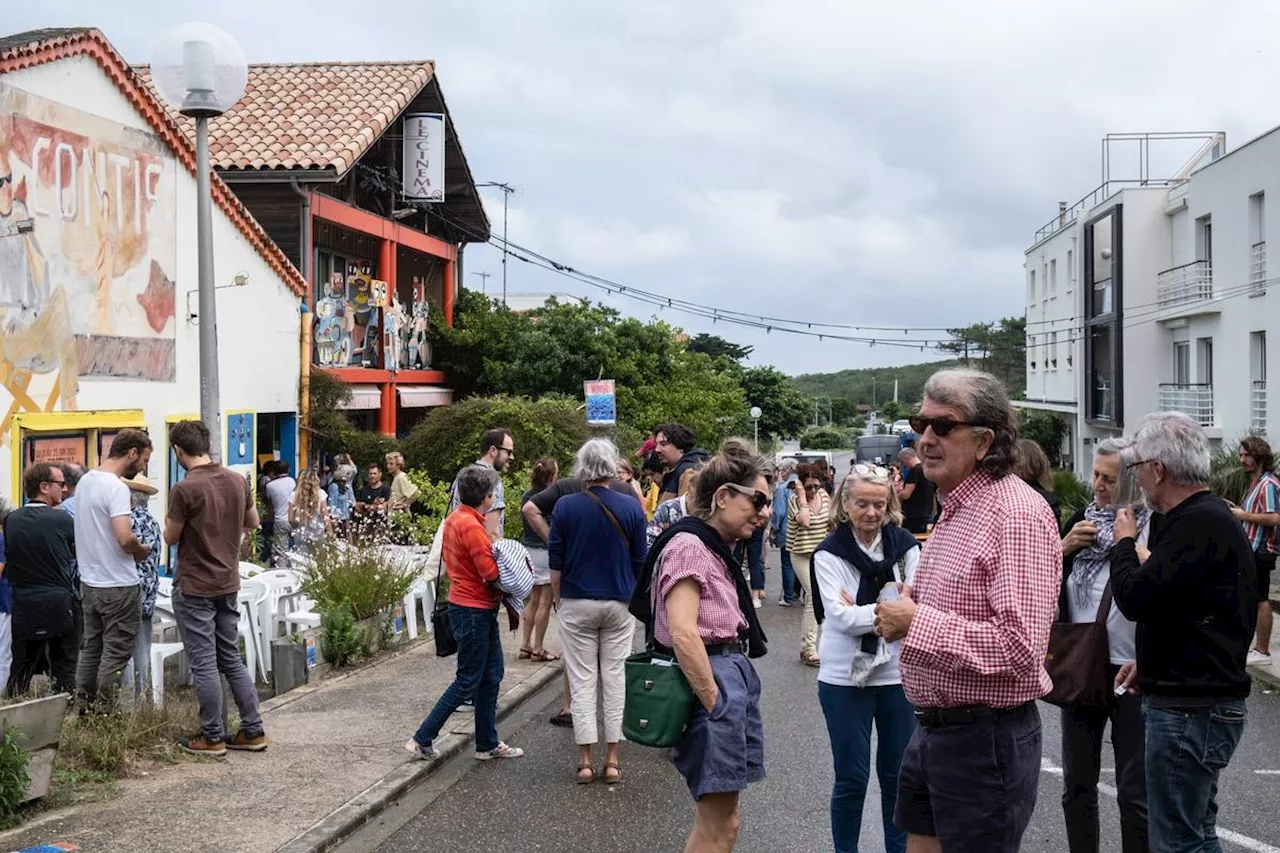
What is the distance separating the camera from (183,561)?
7.86 m

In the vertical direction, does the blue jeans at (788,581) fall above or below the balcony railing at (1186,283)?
below

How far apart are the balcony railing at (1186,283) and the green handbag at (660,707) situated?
102 feet

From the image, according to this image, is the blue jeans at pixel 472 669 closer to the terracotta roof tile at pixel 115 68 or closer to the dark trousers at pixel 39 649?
the dark trousers at pixel 39 649

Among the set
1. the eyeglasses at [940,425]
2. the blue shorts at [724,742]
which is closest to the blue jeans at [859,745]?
the blue shorts at [724,742]

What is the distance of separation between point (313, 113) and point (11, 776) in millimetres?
20034

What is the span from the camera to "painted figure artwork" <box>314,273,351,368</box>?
24.1m

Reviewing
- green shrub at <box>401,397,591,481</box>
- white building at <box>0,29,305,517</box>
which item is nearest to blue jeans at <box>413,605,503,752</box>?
white building at <box>0,29,305,517</box>

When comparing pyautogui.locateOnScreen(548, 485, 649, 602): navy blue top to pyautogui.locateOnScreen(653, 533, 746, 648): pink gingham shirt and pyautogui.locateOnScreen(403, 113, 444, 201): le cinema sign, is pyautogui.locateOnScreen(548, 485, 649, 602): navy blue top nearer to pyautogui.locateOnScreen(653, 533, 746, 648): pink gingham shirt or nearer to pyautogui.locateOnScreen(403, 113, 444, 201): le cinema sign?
pyautogui.locateOnScreen(653, 533, 746, 648): pink gingham shirt

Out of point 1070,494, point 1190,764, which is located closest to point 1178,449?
point 1190,764

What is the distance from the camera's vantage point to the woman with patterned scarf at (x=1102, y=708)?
201 inches

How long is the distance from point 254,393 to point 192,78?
1069 cm

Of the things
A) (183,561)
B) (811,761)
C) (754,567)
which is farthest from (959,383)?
(754,567)

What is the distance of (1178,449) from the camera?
4.48m

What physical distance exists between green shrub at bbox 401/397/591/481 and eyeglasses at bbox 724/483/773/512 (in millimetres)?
16884
